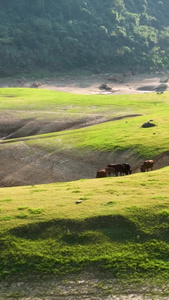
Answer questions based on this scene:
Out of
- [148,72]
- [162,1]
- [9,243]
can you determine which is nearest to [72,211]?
[9,243]

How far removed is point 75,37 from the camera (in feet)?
372

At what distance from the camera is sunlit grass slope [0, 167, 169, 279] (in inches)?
619

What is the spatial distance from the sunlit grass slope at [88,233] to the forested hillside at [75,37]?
269ft

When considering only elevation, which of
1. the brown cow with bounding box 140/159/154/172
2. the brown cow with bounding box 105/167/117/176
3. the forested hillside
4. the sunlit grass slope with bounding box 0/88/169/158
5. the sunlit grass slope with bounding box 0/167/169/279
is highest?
the forested hillside

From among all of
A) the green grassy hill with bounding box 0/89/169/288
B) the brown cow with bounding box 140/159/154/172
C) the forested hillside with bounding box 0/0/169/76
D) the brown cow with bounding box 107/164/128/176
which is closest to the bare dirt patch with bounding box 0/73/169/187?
the brown cow with bounding box 140/159/154/172

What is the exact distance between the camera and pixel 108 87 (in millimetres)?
90125

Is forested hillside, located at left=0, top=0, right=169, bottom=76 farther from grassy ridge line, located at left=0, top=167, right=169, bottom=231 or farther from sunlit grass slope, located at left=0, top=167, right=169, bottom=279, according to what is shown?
sunlit grass slope, located at left=0, top=167, right=169, bottom=279

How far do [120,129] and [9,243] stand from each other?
25576 millimetres

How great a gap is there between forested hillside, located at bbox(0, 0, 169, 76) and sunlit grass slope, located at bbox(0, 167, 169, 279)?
269 ft

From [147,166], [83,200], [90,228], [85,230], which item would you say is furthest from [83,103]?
[85,230]

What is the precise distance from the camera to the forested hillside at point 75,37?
4178 inches

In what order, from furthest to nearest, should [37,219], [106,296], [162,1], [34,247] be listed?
[162,1]
[37,219]
[34,247]
[106,296]

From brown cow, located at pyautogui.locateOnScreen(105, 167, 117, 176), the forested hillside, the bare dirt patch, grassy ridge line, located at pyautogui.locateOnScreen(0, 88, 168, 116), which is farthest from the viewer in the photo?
the forested hillside

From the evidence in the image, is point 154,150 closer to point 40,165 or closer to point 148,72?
point 40,165
